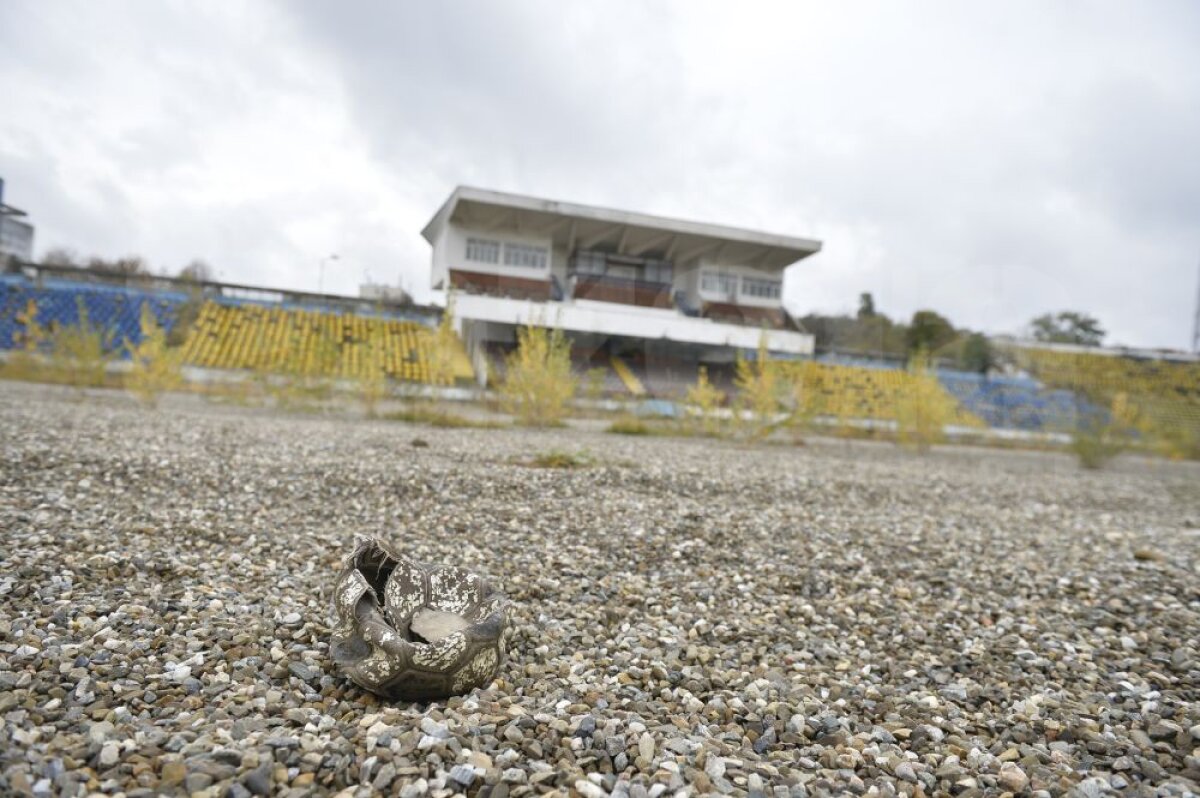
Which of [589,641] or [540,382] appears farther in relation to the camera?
[540,382]

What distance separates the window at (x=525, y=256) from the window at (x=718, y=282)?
9951mm

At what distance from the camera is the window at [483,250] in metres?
34.1

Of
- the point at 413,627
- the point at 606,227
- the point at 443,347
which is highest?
the point at 606,227

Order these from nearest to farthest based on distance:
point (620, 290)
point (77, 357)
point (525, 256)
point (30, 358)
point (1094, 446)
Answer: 1. point (77, 357)
2. point (1094, 446)
3. point (30, 358)
4. point (525, 256)
5. point (620, 290)

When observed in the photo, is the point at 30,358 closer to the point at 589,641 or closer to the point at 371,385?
the point at 371,385

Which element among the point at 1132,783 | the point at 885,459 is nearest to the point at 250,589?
the point at 1132,783

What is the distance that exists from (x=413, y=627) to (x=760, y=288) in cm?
3818

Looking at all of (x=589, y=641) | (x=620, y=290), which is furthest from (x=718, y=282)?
(x=589, y=641)

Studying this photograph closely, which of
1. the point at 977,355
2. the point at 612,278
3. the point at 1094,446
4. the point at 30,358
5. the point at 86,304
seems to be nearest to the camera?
the point at 1094,446

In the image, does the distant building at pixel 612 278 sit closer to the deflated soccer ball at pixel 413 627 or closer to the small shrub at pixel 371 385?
the small shrub at pixel 371 385

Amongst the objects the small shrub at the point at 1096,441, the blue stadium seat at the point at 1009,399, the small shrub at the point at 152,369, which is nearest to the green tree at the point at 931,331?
the blue stadium seat at the point at 1009,399

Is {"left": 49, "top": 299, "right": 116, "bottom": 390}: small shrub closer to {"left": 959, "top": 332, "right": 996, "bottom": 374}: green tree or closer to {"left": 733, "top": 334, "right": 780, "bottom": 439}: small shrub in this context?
{"left": 733, "top": 334, "right": 780, "bottom": 439}: small shrub

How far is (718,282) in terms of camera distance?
125ft

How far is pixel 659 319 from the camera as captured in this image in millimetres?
33812
